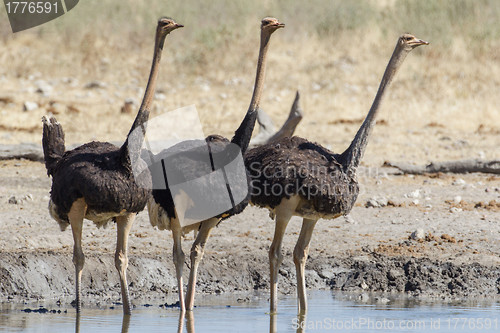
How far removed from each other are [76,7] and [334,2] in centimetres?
636

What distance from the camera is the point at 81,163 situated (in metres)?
6.55

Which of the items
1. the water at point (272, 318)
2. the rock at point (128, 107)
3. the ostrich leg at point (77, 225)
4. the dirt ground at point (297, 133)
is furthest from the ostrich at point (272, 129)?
the ostrich leg at point (77, 225)

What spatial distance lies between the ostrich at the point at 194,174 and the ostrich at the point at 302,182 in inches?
14.9

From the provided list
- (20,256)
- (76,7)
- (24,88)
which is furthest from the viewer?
(76,7)

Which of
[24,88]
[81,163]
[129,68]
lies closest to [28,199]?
[81,163]

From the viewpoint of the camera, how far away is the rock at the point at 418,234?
9062mm

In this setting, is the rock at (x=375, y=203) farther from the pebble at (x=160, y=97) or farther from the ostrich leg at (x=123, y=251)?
the pebble at (x=160, y=97)

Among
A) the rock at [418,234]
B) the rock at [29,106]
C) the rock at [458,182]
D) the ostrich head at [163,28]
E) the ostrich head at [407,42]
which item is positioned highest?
the rock at [29,106]

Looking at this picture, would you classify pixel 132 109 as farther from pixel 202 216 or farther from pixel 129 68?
pixel 202 216

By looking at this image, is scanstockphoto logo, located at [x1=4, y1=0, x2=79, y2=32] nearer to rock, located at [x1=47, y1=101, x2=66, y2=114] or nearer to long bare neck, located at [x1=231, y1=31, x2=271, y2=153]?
rock, located at [x1=47, y1=101, x2=66, y2=114]

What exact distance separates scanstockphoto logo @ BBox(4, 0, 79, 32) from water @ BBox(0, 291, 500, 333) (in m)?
13.6

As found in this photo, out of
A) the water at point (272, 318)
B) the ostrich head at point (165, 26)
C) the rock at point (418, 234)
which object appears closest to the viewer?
the water at point (272, 318)

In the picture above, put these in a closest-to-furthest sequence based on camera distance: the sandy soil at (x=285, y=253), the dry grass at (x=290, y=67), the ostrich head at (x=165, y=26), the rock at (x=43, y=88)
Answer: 1. the ostrich head at (x=165, y=26)
2. the sandy soil at (x=285, y=253)
3. the dry grass at (x=290, y=67)
4. the rock at (x=43, y=88)

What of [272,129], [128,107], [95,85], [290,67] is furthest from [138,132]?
[290,67]
